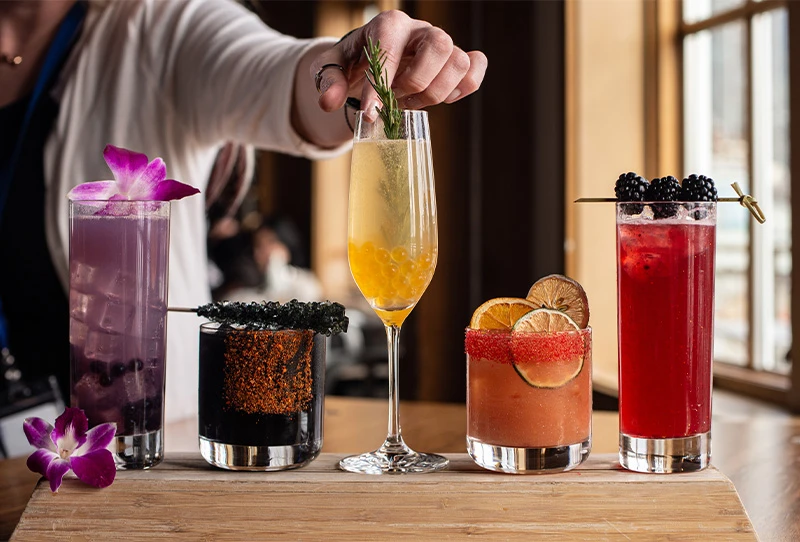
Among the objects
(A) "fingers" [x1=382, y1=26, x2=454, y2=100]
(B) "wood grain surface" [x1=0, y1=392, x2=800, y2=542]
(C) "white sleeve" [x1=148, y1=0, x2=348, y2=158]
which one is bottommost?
(B) "wood grain surface" [x1=0, y1=392, x2=800, y2=542]

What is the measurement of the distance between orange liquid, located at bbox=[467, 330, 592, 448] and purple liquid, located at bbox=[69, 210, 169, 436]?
1.25 ft

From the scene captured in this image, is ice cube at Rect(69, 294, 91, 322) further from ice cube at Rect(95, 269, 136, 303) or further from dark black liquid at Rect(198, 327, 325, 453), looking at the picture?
dark black liquid at Rect(198, 327, 325, 453)

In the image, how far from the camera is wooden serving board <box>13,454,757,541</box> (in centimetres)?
93

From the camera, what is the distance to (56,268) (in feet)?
5.99

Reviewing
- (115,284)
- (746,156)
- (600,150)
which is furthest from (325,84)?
(746,156)

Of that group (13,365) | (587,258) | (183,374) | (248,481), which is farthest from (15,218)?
(587,258)

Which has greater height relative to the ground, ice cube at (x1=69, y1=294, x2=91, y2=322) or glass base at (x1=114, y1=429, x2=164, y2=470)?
ice cube at (x1=69, y1=294, x2=91, y2=322)

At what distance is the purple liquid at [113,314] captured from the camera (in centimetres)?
101

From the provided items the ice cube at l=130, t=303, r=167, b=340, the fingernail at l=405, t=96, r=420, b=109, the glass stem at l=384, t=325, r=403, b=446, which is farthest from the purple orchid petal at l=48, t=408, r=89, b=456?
the fingernail at l=405, t=96, r=420, b=109

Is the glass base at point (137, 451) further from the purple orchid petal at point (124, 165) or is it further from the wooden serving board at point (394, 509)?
the purple orchid petal at point (124, 165)

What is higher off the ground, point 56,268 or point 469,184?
point 469,184

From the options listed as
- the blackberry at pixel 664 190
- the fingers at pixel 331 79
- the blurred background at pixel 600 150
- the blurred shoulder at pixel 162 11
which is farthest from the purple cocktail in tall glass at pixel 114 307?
the blurred background at pixel 600 150

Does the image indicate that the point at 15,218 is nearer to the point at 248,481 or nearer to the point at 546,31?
the point at 248,481

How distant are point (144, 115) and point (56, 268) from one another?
0.39 m
